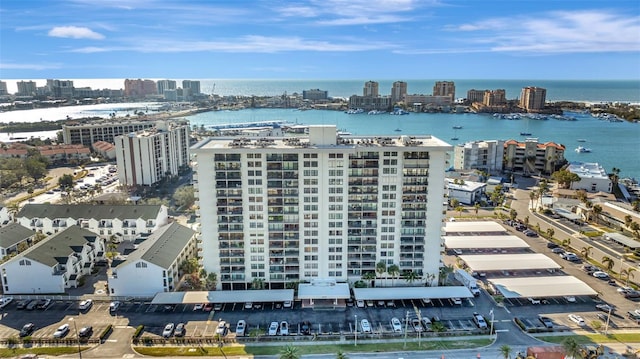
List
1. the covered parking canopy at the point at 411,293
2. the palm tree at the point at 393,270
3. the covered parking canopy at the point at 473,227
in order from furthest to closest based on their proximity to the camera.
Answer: the covered parking canopy at the point at 473,227
the palm tree at the point at 393,270
the covered parking canopy at the point at 411,293

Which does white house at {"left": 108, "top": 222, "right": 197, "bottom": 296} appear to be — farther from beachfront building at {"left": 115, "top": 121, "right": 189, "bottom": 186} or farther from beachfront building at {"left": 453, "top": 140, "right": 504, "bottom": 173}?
beachfront building at {"left": 453, "top": 140, "right": 504, "bottom": 173}

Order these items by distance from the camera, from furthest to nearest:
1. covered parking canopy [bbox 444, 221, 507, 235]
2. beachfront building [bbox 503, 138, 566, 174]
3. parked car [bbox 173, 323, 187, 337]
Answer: beachfront building [bbox 503, 138, 566, 174] → covered parking canopy [bbox 444, 221, 507, 235] → parked car [bbox 173, 323, 187, 337]

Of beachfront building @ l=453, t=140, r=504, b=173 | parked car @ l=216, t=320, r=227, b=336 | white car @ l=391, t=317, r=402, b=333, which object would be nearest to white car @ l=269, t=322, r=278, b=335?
parked car @ l=216, t=320, r=227, b=336

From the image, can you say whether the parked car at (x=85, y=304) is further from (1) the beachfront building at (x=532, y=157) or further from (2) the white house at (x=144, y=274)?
(1) the beachfront building at (x=532, y=157)

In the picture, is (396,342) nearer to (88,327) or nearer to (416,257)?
(416,257)

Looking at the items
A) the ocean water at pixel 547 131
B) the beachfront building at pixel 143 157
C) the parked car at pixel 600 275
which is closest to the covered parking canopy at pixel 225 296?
the parked car at pixel 600 275

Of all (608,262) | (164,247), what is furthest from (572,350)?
(164,247)

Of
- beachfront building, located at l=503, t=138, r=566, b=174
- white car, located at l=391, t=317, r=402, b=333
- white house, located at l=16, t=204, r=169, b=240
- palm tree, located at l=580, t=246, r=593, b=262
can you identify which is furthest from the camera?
beachfront building, located at l=503, t=138, r=566, b=174
